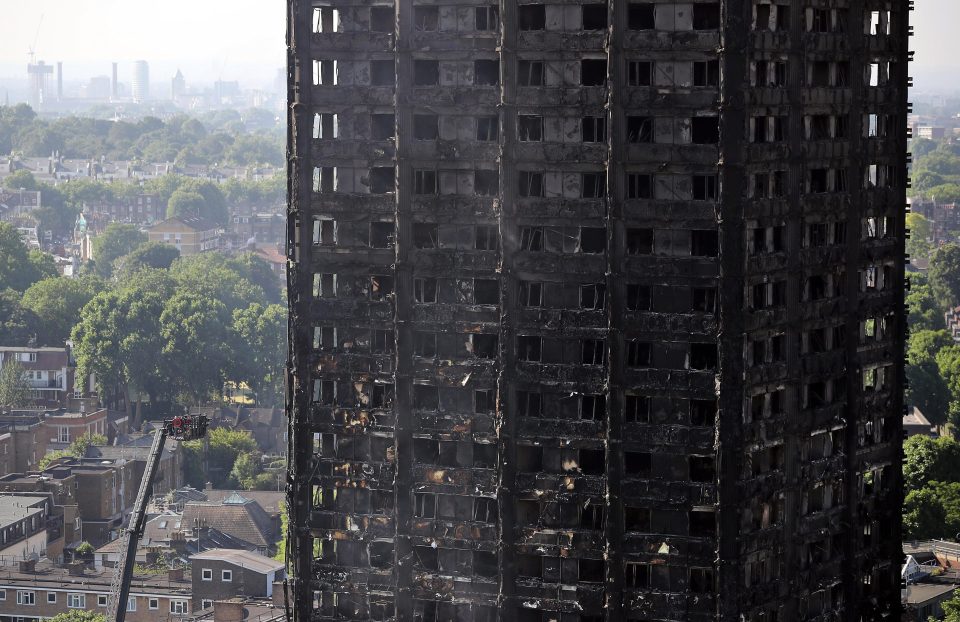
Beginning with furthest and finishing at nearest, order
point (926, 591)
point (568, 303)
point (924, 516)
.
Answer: point (924, 516) → point (926, 591) → point (568, 303)

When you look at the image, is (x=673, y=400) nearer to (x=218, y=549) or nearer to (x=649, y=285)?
(x=649, y=285)

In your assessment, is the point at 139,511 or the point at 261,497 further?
the point at 261,497

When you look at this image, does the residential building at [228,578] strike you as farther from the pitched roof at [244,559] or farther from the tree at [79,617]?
the tree at [79,617]

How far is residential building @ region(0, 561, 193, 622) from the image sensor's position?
149 m

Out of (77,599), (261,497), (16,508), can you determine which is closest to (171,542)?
(16,508)

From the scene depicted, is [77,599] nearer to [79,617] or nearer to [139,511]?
[79,617]

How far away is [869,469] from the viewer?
83812 mm

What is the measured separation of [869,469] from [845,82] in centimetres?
1475

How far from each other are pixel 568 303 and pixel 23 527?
10018cm

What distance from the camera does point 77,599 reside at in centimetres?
14912

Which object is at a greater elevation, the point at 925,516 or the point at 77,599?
the point at 925,516

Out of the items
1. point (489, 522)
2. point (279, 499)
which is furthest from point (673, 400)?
point (279, 499)

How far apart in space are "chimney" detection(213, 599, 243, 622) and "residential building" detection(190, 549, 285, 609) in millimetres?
8125

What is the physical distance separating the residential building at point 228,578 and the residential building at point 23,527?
660 inches
